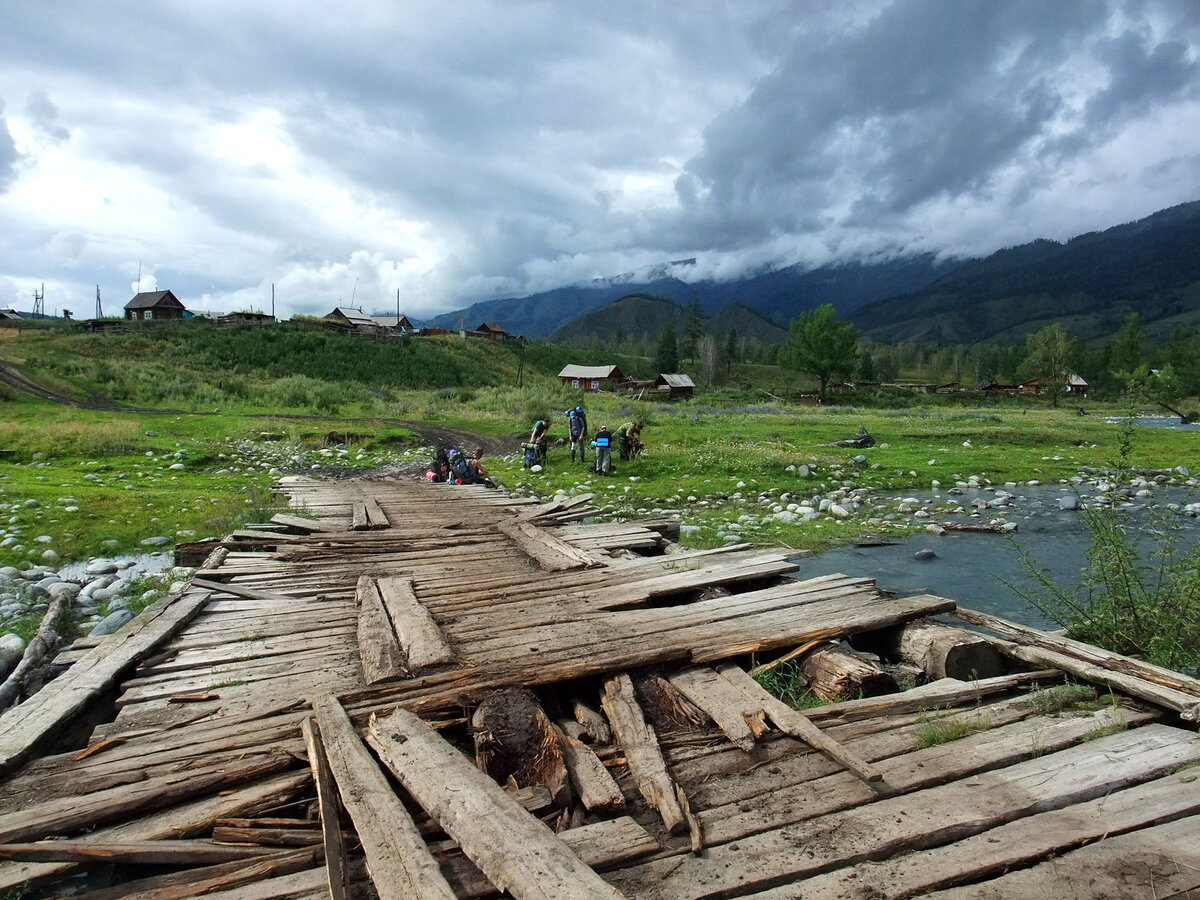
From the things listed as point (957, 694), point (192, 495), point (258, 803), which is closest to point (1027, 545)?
point (957, 694)

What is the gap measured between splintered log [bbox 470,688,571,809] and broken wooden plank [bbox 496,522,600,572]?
12.5 feet

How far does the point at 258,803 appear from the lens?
348cm

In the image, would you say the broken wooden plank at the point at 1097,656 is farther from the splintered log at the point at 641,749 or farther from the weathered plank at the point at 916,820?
the splintered log at the point at 641,749

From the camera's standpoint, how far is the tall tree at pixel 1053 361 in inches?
3223

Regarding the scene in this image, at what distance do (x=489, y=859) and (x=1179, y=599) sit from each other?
6318mm

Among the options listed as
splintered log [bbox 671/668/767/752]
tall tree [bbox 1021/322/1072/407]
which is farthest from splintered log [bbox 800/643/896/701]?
tall tree [bbox 1021/322/1072/407]

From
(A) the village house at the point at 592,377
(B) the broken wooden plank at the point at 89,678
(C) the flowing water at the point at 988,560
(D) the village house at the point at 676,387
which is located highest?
(A) the village house at the point at 592,377

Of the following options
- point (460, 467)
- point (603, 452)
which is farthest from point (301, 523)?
point (603, 452)

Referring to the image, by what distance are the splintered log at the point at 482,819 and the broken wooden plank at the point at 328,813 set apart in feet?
→ 1.00

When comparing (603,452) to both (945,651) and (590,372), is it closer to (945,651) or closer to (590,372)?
(945,651)

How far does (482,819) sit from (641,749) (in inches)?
44.0

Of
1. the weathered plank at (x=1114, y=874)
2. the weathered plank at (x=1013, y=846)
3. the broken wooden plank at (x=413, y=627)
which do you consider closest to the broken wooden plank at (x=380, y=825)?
the broken wooden plank at (x=413, y=627)

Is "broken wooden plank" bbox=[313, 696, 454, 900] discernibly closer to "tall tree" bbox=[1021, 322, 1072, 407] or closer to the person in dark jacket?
the person in dark jacket

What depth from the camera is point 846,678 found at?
195 inches
